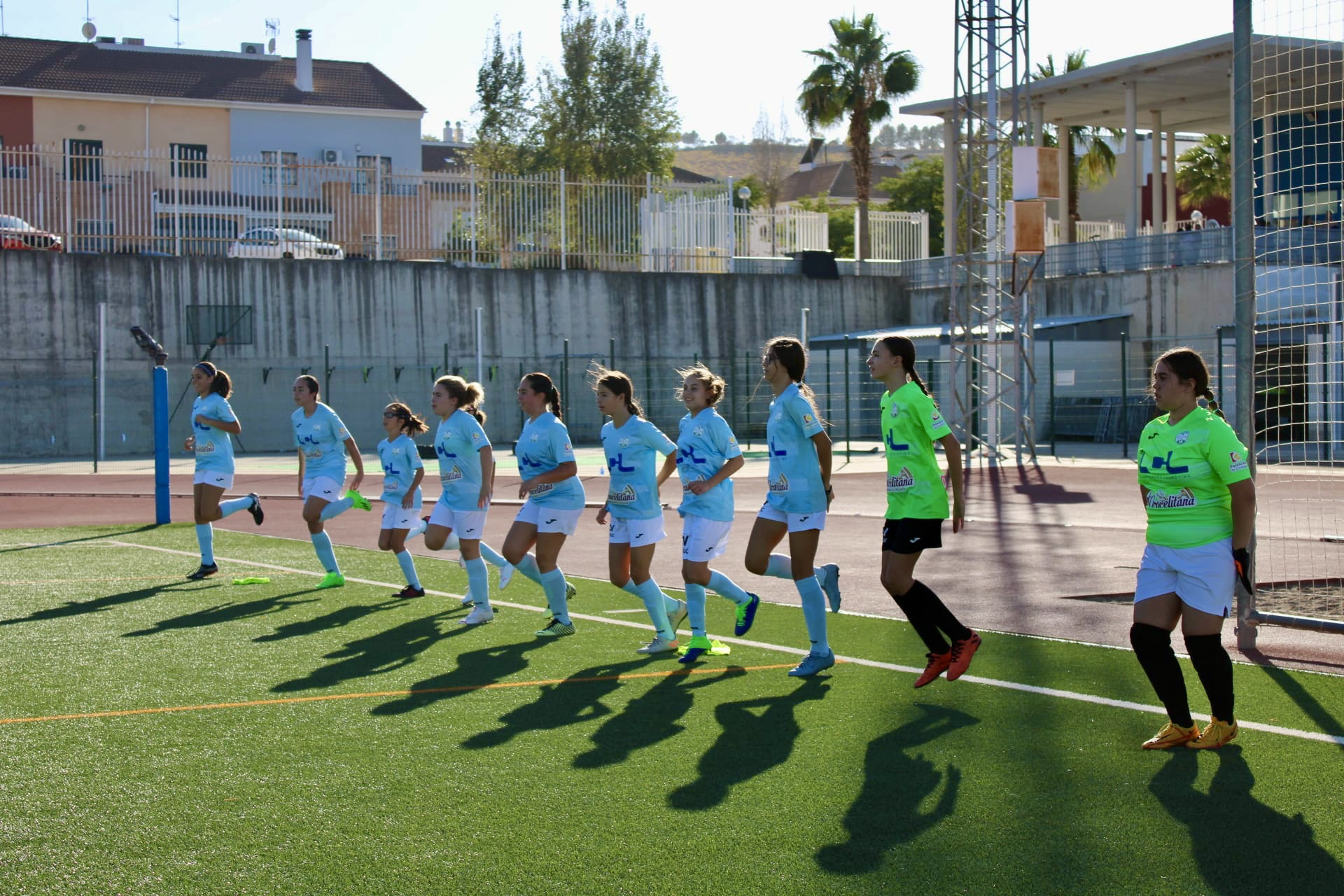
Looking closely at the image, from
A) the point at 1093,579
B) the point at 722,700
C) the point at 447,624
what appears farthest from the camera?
the point at 1093,579

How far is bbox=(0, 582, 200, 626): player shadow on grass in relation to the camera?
29.5 feet

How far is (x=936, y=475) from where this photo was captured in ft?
21.9

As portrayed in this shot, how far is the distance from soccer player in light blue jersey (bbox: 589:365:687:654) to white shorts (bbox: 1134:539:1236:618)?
323 cm

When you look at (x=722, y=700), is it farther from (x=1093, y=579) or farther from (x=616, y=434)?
(x=1093, y=579)

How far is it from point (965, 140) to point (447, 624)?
1653cm

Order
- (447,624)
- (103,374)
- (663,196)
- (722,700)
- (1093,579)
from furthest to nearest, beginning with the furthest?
(663,196)
(103,374)
(1093,579)
(447,624)
(722,700)

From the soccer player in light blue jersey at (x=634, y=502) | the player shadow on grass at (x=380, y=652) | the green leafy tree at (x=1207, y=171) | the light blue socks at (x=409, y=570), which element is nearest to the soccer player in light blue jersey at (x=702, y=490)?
the soccer player in light blue jersey at (x=634, y=502)

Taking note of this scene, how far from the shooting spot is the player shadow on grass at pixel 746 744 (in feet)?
16.4

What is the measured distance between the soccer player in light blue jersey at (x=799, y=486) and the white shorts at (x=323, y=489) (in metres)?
4.83

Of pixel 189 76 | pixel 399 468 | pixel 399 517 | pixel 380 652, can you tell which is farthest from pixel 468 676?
pixel 189 76

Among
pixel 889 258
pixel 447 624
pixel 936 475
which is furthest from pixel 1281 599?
pixel 889 258

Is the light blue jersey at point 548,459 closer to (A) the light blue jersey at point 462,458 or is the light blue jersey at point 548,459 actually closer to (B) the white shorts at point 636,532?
(B) the white shorts at point 636,532

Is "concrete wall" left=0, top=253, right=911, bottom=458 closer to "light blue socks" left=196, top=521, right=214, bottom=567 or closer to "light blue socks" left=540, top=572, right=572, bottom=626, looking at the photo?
"light blue socks" left=196, top=521, right=214, bottom=567

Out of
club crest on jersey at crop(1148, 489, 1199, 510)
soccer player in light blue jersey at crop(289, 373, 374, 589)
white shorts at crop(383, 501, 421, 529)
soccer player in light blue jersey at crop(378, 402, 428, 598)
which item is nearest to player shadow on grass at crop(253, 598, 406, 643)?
soccer player in light blue jersey at crop(378, 402, 428, 598)
